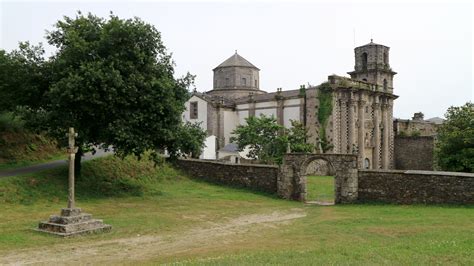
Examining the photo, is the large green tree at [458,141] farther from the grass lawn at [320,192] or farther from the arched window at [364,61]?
the arched window at [364,61]

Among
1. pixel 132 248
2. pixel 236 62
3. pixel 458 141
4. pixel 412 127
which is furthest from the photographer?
pixel 412 127

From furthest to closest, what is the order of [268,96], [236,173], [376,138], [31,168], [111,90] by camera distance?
[376,138] → [268,96] → [236,173] → [31,168] → [111,90]

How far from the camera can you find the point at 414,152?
2087 inches

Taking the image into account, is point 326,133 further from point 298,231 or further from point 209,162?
point 298,231

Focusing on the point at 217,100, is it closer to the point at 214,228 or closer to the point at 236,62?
the point at 236,62

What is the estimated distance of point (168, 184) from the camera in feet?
87.2

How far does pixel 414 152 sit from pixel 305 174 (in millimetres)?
33624

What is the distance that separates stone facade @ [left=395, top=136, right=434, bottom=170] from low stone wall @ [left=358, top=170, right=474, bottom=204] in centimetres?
3207

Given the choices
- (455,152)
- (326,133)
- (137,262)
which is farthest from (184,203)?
(326,133)

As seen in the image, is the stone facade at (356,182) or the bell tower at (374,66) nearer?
the stone facade at (356,182)

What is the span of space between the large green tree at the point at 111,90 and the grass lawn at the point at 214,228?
2765mm

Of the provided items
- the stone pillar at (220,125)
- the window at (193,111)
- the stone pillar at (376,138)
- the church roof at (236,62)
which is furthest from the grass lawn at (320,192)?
the church roof at (236,62)

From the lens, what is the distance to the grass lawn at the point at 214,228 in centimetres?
984

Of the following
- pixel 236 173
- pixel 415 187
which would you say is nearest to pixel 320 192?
pixel 236 173
